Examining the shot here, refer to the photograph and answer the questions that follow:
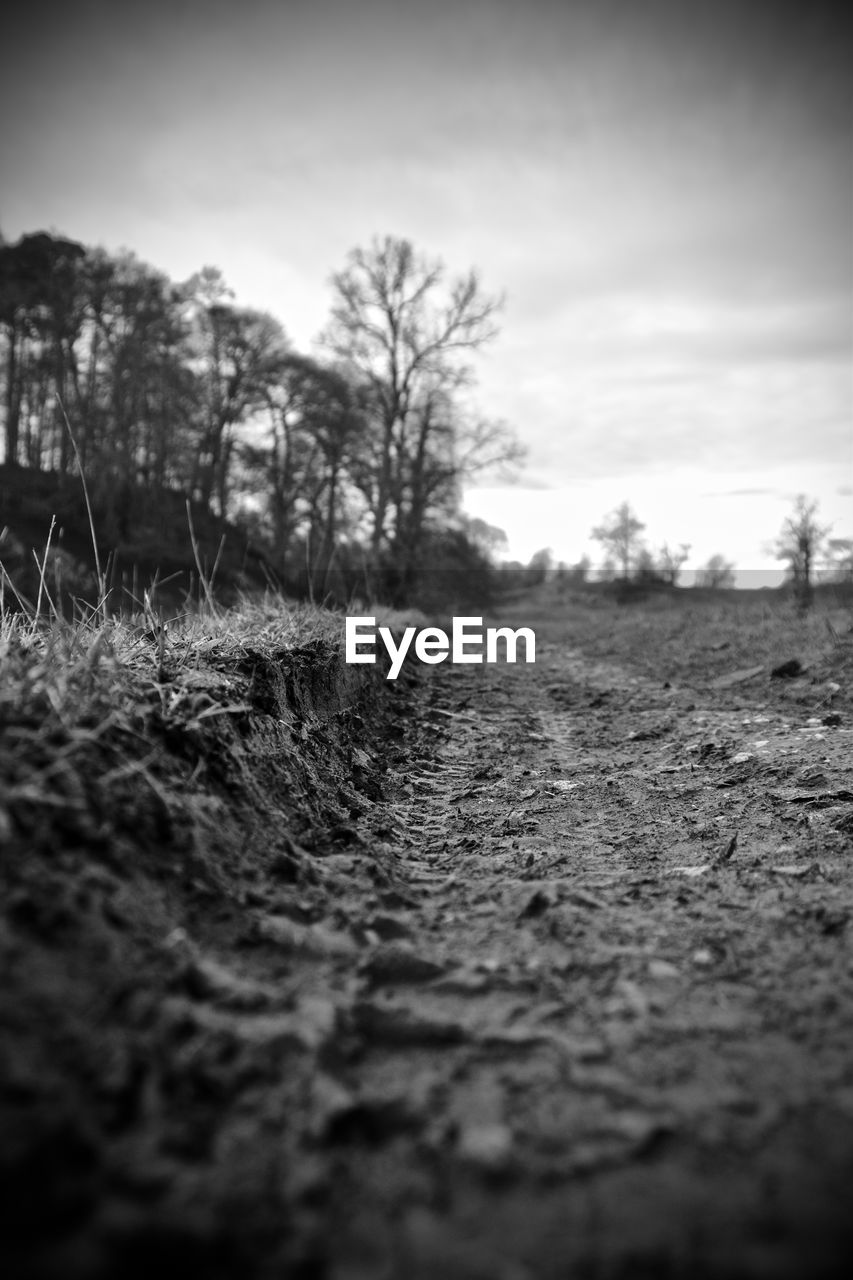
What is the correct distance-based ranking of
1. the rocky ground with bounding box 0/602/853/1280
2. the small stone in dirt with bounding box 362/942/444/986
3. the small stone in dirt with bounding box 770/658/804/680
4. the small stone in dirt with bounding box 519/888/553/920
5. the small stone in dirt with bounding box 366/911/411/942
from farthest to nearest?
1. the small stone in dirt with bounding box 770/658/804/680
2. the small stone in dirt with bounding box 519/888/553/920
3. the small stone in dirt with bounding box 366/911/411/942
4. the small stone in dirt with bounding box 362/942/444/986
5. the rocky ground with bounding box 0/602/853/1280

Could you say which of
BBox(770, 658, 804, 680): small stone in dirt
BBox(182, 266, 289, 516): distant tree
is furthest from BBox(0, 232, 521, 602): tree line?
BBox(770, 658, 804, 680): small stone in dirt

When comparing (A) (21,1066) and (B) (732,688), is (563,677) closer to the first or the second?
(B) (732,688)

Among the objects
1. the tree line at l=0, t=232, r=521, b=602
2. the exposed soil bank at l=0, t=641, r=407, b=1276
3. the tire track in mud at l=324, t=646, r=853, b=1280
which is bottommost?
the tire track in mud at l=324, t=646, r=853, b=1280

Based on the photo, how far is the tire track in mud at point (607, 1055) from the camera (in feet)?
3.26

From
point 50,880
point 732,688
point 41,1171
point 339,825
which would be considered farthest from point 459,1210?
point 732,688

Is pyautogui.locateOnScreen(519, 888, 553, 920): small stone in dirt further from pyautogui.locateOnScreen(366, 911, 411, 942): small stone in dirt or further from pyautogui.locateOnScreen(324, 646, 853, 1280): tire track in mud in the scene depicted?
pyautogui.locateOnScreen(366, 911, 411, 942): small stone in dirt

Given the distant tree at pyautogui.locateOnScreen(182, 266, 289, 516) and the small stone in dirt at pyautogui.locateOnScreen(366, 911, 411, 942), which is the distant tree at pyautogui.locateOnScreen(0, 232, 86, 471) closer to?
the distant tree at pyautogui.locateOnScreen(182, 266, 289, 516)

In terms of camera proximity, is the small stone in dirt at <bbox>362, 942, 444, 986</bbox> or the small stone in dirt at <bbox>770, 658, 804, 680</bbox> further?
the small stone in dirt at <bbox>770, 658, 804, 680</bbox>

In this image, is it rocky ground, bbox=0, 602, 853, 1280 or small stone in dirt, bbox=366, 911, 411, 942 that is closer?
rocky ground, bbox=0, 602, 853, 1280

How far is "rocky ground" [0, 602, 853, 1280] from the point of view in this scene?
987mm


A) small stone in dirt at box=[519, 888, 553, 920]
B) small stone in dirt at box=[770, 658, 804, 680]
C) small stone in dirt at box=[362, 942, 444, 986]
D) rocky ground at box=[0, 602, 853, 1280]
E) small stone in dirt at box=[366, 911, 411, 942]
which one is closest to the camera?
rocky ground at box=[0, 602, 853, 1280]

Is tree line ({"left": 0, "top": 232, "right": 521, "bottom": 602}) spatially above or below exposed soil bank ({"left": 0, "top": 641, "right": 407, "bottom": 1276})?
above

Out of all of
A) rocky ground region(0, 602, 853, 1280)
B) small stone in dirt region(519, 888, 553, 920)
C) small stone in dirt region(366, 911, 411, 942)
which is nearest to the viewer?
rocky ground region(0, 602, 853, 1280)

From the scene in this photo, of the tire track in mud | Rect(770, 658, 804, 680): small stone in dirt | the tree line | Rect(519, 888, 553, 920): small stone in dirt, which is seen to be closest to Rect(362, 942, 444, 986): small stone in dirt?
the tire track in mud
